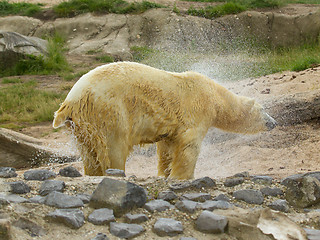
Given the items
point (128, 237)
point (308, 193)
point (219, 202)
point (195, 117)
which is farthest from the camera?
point (195, 117)

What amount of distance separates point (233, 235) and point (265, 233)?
21cm

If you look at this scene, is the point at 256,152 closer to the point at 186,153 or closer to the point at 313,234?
the point at 186,153

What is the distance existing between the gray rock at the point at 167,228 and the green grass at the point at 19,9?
16547mm

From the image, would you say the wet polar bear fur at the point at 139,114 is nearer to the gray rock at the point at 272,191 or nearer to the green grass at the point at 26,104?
the gray rock at the point at 272,191

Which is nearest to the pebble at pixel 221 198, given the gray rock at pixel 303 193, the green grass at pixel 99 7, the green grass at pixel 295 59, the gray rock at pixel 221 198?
the gray rock at pixel 221 198

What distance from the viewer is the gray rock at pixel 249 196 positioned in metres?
3.36

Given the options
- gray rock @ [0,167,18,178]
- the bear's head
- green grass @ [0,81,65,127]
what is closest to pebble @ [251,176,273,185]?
the bear's head

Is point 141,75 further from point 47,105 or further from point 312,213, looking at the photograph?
point 47,105

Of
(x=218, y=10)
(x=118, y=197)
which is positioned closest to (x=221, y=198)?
(x=118, y=197)

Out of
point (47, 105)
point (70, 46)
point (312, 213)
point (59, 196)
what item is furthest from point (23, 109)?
point (312, 213)

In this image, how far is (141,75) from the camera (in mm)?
4422

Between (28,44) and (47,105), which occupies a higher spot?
(28,44)

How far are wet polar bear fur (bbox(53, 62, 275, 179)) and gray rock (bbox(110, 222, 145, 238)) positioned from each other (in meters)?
1.68

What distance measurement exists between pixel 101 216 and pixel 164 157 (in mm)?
2495
